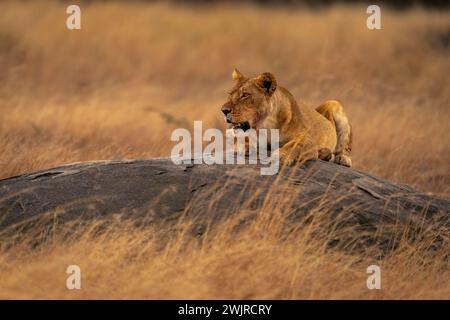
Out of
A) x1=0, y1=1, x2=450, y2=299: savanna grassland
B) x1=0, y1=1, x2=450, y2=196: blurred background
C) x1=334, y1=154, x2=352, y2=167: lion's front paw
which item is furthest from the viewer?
x1=0, y1=1, x2=450, y2=196: blurred background

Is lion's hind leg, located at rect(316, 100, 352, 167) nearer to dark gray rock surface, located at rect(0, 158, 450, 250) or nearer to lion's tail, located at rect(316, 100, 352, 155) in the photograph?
lion's tail, located at rect(316, 100, 352, 155)

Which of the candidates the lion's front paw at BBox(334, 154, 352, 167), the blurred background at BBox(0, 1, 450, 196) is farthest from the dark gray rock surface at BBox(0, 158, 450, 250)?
the blurred background at BBox(0, 1, 450, 196)

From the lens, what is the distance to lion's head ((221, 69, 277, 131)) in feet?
26.1

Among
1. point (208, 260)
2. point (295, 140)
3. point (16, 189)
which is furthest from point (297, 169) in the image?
point (16, 189)

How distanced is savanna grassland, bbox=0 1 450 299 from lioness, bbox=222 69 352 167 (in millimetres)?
1036

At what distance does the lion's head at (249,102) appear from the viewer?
796cm

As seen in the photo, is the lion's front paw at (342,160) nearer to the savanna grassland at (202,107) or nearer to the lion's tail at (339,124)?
the lion's tail at (339,124)

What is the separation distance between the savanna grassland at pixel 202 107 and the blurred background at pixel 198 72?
0.04 metres

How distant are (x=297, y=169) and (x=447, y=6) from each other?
18.9m

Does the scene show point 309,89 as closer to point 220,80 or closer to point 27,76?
point 220,80

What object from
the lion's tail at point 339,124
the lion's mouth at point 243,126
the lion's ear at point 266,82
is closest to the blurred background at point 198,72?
the lion's tail at point 339,124

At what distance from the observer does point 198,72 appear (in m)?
19.5

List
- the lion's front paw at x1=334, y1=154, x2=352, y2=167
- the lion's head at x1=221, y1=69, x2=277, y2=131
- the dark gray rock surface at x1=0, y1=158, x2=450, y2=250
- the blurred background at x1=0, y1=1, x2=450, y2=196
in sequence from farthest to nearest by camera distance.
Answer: the blurred background at x1=0, y1=1, x2=450, y2=196 → the lion's front paw at x1=334, y1=154, x2=352, y2=167 → the lion's head at x1=221, y1=69, x2=277, y2=131 → the dark gray rock surface at x1=0, y1=158, x2=450, y2=250

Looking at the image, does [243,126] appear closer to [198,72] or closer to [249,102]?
[249,102]
